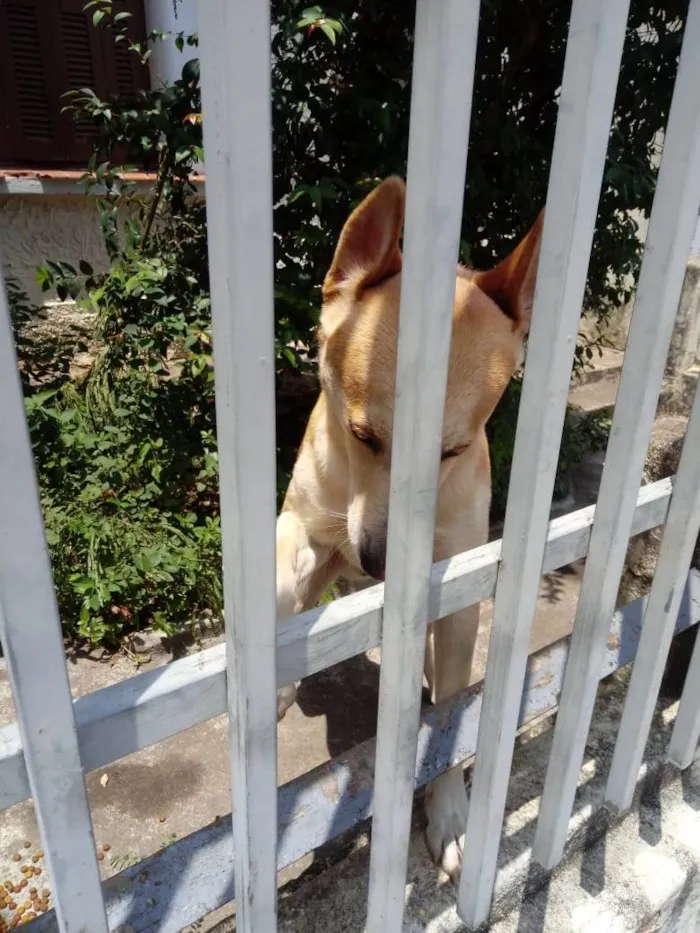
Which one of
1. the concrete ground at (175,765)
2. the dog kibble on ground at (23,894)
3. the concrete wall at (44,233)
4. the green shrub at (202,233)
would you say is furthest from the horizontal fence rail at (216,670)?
the concrete wall at (44,233)

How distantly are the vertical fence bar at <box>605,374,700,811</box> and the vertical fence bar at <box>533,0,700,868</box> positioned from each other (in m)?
0.21

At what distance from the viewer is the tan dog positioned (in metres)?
Answer: 1.77

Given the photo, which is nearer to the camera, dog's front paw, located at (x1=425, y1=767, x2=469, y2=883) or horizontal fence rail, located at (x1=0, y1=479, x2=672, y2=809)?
horizontal fence rail, located at (x1=0, y1=479, x2=672, y2=809)

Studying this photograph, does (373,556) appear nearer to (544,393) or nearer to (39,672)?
(544,393)

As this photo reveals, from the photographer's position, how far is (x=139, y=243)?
367cm

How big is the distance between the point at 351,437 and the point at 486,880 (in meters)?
1.15

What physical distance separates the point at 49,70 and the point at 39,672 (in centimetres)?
556

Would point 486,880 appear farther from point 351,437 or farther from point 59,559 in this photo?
point 59,559

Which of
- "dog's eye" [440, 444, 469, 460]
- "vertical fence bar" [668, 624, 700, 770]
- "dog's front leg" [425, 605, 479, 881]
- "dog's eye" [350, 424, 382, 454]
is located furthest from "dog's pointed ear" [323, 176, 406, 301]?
"vertical fence bar" [668, 624, 700, 770]

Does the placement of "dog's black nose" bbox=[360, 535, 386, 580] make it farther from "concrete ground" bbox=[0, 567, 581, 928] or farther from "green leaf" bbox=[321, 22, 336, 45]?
"green leaf" bbox=[321, 22, 336, 45]

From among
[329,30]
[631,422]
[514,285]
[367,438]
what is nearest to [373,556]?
[367,438]

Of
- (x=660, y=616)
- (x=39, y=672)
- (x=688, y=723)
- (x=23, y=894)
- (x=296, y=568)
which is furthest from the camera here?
(x=296, y=568)

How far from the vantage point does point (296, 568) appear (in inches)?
80.9

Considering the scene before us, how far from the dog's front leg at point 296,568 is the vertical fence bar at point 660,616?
0.95 m
